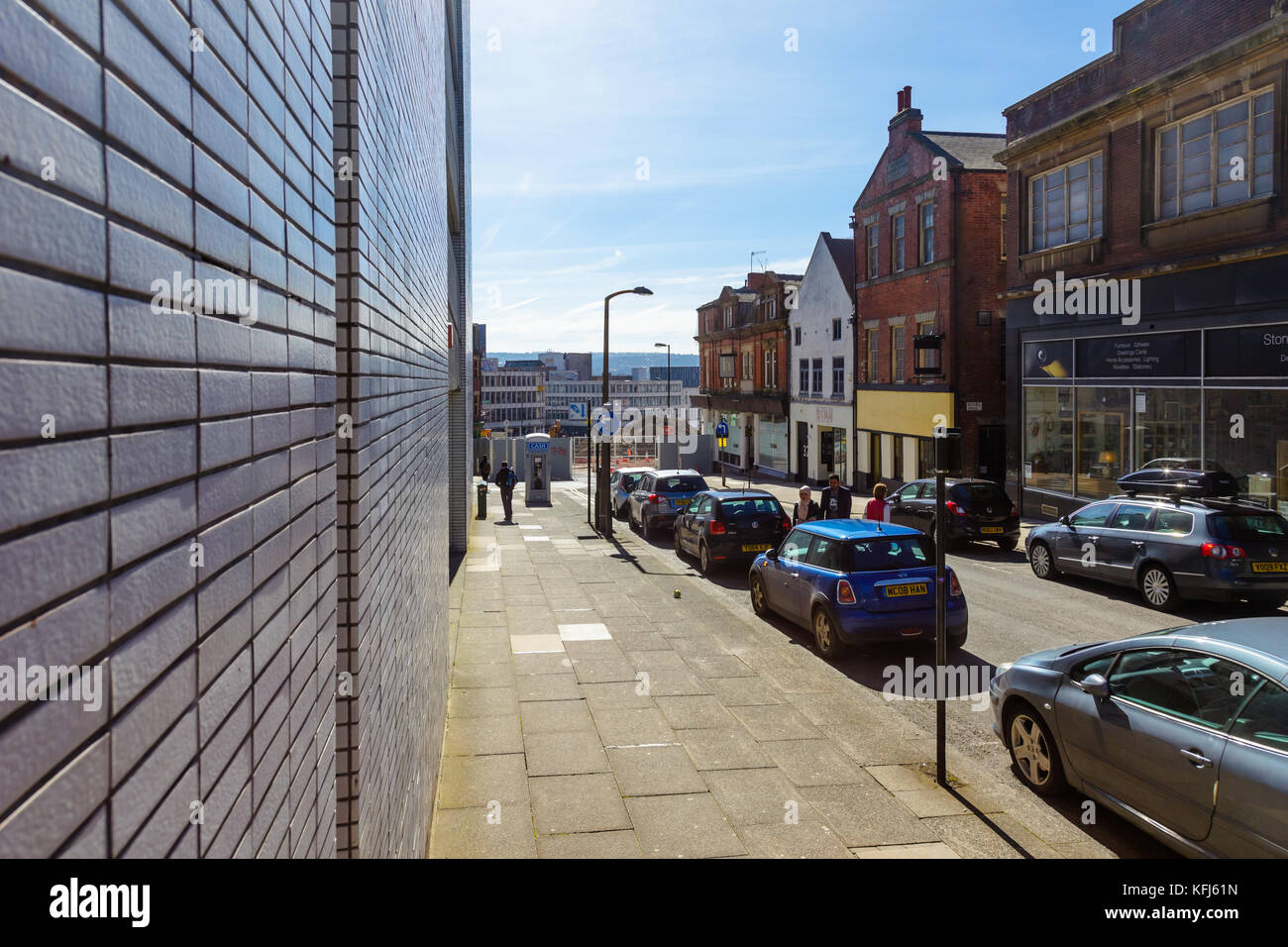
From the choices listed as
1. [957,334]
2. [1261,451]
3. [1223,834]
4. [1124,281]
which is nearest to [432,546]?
[1223,834]

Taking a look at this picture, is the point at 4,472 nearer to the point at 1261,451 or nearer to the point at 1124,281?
the point at 1261,451

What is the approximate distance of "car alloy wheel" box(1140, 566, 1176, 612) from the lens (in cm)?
1497

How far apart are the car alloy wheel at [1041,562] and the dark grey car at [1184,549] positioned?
82 centimetres

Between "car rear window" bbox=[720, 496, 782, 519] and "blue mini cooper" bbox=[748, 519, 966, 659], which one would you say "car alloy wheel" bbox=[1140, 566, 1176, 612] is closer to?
"blue mini cooper" bbox=[748, 519, 966, 659]

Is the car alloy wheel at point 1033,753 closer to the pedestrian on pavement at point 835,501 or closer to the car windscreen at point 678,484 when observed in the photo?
the pedestrian on pavement at point 835,501

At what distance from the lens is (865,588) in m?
12.3

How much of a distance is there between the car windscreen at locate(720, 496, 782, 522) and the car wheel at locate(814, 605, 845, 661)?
6.86m

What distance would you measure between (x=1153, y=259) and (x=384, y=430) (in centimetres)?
2243

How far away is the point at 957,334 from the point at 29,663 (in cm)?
3472

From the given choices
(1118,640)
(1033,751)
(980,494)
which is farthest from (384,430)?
(980,494)

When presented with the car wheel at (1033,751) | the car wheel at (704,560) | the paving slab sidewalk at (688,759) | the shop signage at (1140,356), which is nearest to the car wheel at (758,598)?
the paving slab sidewalk at (688,759)

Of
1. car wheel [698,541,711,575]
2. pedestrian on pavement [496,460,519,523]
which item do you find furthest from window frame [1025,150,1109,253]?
pedestrian on pavement [496,460,519,523]

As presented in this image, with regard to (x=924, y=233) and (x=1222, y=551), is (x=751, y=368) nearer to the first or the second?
(x=924, y=233)
